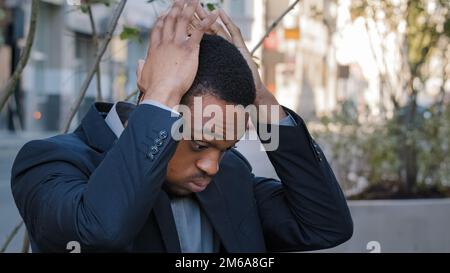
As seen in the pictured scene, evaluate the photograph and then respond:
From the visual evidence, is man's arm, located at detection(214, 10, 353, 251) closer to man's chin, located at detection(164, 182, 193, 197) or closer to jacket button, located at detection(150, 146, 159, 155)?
man's chin, located at detection(164, 182, 193, 197)

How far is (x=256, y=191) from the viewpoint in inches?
97.9

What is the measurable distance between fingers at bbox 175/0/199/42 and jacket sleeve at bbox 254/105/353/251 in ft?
1.45

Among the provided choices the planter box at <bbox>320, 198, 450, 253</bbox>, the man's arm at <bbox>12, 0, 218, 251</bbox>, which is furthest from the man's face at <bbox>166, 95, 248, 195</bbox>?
the planter box at <bbox>320, 198, 450, 253</bbox>

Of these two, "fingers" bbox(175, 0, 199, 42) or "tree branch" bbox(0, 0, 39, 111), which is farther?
"tree branch" bbox(0, 0, 39, 111)

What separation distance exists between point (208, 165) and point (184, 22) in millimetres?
334

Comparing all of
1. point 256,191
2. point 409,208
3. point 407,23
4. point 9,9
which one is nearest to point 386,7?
point 407,23

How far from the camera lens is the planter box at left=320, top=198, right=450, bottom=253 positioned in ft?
22.5

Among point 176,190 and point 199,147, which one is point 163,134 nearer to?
point 199,147

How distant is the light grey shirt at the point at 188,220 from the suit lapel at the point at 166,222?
6cm

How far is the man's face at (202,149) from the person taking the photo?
2.08m

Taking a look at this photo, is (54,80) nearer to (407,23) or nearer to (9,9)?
(9,9)

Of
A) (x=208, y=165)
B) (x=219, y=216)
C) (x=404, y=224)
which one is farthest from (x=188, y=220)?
(x=404, y=224)

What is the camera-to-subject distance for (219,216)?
2266 millimetres
